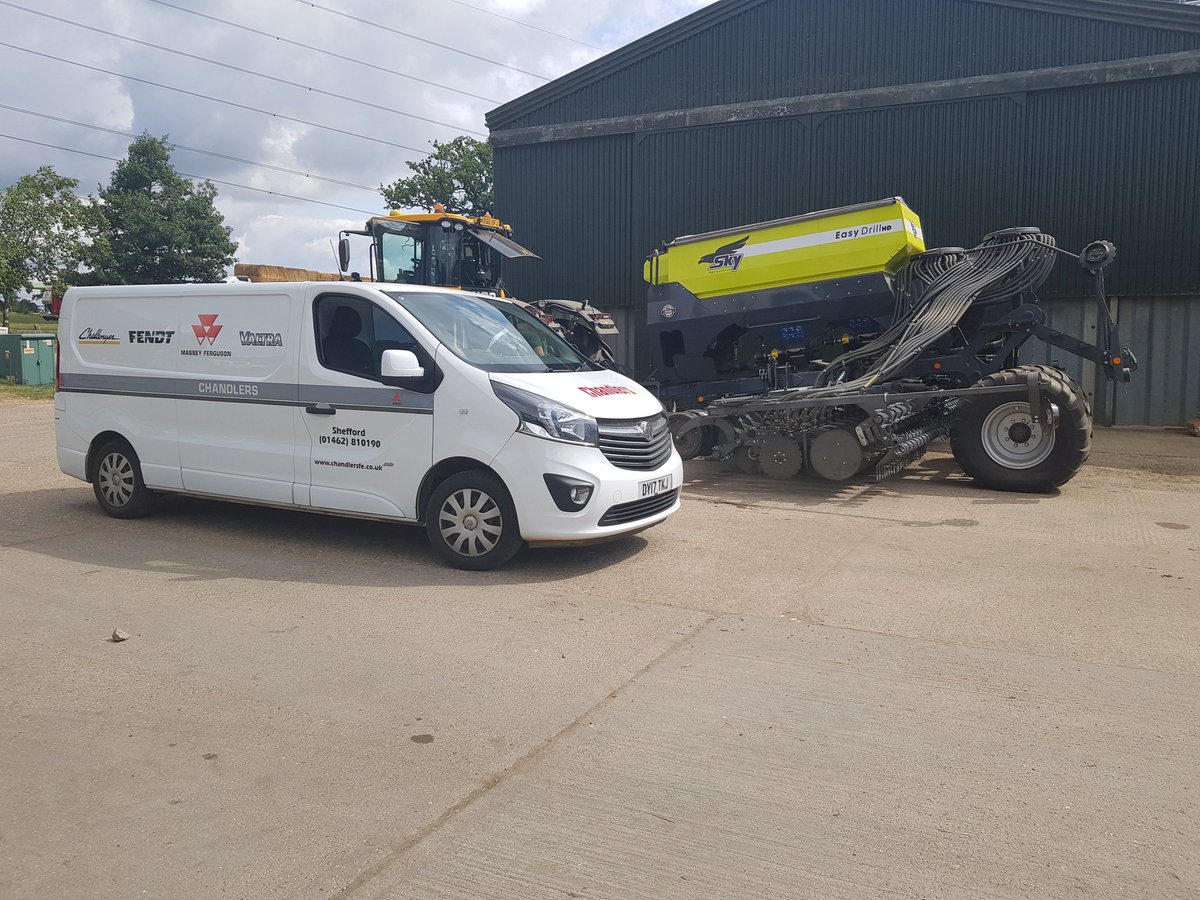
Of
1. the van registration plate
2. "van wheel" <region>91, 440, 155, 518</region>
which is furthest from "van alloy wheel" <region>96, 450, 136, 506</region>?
the van registration plate

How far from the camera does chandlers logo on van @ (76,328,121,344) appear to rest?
8.46 metres

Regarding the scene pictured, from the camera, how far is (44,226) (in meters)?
31.5

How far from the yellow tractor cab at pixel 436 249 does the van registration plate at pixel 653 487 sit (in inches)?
339

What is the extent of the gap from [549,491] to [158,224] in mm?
49390

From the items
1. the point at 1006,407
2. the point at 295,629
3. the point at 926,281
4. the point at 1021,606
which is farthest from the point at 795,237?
the point at 295,629

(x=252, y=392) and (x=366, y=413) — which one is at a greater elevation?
(x=252, y=392)

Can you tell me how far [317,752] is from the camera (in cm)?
396

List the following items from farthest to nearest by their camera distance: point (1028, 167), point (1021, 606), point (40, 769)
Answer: point (1028, 167)
point (1021, 606)
point (40, 769)

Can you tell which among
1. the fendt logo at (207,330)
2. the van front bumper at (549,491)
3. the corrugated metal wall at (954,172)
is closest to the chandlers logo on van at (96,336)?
the fendt logo at (207,330)

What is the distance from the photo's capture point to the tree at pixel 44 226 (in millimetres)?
30297

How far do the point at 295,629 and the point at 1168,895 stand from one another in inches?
171

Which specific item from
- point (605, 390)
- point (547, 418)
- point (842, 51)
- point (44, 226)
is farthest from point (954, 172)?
point (44, 226)

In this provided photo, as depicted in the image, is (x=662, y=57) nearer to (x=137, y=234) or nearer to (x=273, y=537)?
(x=273, y=537)

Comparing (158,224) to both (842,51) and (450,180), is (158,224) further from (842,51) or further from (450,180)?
(842,51)
